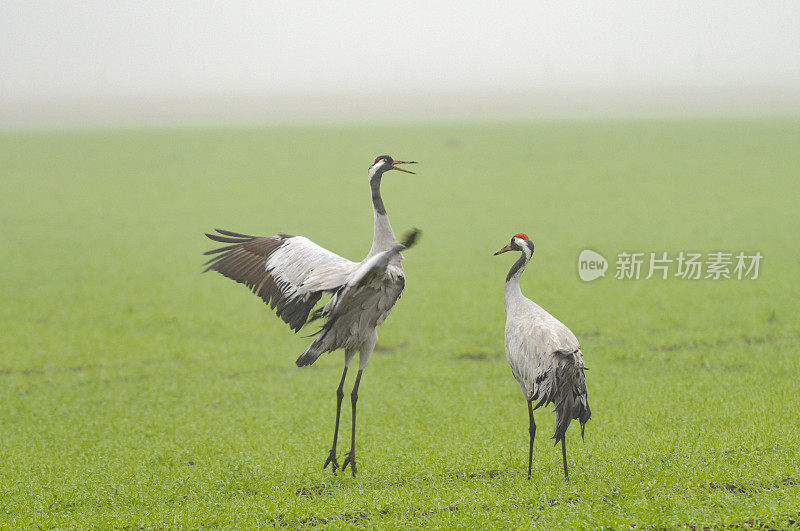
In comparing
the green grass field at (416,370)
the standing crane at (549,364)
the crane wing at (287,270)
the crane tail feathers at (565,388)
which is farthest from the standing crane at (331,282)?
the crane tail feathers at (565,388)

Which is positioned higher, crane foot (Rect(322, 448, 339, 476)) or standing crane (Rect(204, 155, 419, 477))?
standing crane (Rect(204, 155, 419, 477))

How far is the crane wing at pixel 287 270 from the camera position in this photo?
7.20 m

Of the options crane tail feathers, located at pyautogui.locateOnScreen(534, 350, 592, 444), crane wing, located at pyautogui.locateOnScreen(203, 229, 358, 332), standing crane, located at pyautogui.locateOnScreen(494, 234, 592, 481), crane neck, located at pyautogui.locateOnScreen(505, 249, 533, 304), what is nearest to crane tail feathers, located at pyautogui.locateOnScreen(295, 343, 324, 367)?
crane wing, located at pyautogui.locateOnScreen(203, 229, 358, 332)

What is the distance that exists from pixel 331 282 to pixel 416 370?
5.62 metres

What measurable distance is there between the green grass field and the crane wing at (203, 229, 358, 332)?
76.7 inches

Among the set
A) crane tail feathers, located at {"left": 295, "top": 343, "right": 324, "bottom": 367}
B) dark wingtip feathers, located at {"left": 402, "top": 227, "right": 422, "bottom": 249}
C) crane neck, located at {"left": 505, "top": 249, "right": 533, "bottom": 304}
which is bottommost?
crane tail feathers, located at {"left": 295, "top": 343, "right": 324, "bottom": 367}

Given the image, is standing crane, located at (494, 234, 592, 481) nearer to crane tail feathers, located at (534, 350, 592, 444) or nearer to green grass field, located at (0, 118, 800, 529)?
crane tail feathers, located at (534, 350, 592, 444)

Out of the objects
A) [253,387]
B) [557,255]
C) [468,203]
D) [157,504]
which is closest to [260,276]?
[157,504]

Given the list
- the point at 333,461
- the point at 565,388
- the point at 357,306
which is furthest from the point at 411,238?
the point at 333,461

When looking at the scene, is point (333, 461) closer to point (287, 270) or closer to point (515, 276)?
point (287, 270)

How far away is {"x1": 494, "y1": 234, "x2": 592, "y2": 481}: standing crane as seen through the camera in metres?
6.56

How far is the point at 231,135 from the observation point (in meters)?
49.9

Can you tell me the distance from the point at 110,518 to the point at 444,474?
339cm

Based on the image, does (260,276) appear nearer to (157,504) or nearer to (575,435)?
(157,504)
